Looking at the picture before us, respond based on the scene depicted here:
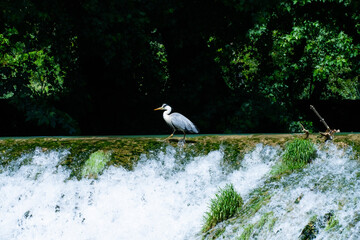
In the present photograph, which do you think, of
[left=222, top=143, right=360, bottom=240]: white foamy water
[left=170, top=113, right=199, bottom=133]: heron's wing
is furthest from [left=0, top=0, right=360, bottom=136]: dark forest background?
[left=222, top=143, right=360, bottom=240]: white foamy water

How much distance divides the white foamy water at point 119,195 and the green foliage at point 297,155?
0.24 meters

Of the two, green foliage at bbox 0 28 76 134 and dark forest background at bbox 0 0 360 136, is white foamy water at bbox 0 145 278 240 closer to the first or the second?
green foliage at bbox 0 28 76 134

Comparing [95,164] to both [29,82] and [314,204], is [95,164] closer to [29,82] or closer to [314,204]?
[314,204]

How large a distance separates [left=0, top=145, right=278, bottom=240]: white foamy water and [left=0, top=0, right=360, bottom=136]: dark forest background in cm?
398

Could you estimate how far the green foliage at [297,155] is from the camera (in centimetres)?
752

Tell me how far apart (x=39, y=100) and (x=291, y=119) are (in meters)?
7.05

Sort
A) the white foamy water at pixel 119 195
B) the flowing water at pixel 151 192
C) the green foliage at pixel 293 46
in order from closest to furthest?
the flowing water at pixel 151 192
the white foamy water at pixel 119 195
the green foliage at pixel 293 46

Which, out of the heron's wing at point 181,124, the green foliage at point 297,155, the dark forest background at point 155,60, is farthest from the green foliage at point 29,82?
the green foliage at point 297,155

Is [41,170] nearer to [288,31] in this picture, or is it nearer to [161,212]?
[161,212]

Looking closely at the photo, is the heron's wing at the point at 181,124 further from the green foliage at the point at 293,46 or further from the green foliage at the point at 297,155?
the green foliage at the point at 293,46

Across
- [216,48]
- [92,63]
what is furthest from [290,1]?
[92,63]

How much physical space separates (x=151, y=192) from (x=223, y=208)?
1.39 metres

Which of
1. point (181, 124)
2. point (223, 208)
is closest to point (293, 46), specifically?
point (181, 124)

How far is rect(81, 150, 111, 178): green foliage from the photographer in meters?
8.02
